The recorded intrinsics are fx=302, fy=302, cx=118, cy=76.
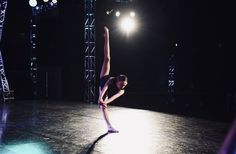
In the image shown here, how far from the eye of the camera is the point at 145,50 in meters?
18.4

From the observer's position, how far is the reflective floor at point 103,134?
212 inches

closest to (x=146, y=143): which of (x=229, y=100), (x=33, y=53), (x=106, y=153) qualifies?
(x=106, y=153)

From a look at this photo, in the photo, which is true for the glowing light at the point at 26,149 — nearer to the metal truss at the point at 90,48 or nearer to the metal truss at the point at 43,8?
the metal truss at the point at 90,48

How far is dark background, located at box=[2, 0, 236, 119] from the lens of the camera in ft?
51.6

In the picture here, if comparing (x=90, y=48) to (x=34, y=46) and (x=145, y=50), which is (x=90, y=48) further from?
(x=145, y=50)

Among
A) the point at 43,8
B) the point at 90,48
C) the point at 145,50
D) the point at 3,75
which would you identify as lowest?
the point at 3,75

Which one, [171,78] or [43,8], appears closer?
[43,8]

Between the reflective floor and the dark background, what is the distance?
5635 mm

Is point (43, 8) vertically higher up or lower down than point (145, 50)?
higher up

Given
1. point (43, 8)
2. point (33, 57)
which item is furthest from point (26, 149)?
point (33, 57)

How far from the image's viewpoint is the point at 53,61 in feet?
53.9

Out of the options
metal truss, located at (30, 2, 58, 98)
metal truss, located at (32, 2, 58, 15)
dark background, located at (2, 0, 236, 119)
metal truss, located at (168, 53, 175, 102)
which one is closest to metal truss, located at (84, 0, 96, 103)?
dark background, located at (2, 0, 236, 119)

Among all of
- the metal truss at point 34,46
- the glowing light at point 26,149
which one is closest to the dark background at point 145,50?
the metal truss at point 34,46

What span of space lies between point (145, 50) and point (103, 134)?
40.0ft
